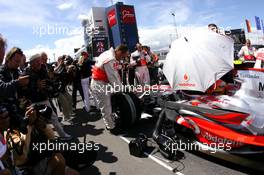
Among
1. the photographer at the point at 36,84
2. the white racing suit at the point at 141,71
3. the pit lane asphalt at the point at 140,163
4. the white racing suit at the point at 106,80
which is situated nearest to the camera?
the pit lane asphalt at the point at 140,163

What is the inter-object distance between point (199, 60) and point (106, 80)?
243cm

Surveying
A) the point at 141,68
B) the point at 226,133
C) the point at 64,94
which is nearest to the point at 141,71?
→ the point at 141,68

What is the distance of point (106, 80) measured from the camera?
18.2ft

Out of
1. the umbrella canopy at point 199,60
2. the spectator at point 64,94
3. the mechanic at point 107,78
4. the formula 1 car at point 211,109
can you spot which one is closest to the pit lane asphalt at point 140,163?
the formula 1 car at point 211,109

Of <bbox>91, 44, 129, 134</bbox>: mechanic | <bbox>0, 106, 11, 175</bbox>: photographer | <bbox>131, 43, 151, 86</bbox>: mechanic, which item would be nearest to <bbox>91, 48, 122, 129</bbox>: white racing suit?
<bbox>91, 44, 129, 134</bbox>: mechanic

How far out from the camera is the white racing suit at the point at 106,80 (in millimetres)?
5342

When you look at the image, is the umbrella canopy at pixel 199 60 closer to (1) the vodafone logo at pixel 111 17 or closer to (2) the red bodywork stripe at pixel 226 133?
(2) the red bodywork stripe at pixel 226 133

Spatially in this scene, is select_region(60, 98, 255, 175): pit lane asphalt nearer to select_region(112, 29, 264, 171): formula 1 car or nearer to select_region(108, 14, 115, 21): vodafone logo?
select_region(112, 29, 264, 171): formula 1 car

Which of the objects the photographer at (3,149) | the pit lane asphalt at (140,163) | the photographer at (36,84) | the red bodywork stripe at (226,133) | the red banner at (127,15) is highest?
the red banner at (127,15)

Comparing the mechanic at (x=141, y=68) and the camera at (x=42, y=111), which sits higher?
the mechanic at (x=141, y=68)

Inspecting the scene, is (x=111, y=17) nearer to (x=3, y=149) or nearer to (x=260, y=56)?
(x=260, y=56)

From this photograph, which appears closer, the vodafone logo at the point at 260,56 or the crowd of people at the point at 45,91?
the crowd of people at the point at 45,91

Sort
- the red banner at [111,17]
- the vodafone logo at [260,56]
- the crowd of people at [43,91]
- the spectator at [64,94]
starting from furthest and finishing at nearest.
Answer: the red banner at [111,17] < the spectator at [64,94] < the vodafone logo at [260,56] < the crowd of people at [43,91]

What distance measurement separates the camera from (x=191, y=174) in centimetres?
344
